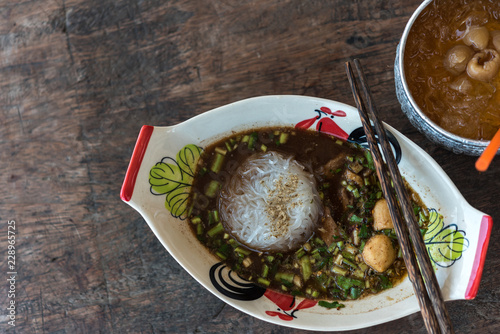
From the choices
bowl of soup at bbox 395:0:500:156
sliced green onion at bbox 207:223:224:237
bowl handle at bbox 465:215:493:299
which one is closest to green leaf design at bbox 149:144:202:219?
sliced green onion at bbox 207:223:224:237

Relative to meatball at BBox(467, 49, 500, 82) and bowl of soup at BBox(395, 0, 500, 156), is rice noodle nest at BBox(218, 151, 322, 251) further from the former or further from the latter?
meatball at BBox(467, 49, 500, 82)

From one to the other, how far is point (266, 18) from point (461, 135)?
1.14 m

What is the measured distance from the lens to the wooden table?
1.88 meters

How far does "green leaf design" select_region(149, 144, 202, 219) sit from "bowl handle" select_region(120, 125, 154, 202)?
0.27 feet

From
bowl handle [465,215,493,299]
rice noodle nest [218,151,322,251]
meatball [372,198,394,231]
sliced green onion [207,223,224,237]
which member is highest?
bowl handle [465,215,493,299]

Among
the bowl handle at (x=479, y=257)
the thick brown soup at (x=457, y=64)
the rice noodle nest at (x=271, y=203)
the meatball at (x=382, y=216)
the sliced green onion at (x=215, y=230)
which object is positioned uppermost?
the thick brown soup at (x=457, y=64)

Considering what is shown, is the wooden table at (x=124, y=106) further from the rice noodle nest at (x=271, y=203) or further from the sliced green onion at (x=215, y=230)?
the rice noodle nest at (x=271, y=203)

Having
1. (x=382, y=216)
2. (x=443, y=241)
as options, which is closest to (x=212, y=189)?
(x=382, y=216)

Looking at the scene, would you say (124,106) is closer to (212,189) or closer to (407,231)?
(212,189)

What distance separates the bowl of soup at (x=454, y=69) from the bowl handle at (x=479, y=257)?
0.31 metres

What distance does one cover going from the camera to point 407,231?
157cm

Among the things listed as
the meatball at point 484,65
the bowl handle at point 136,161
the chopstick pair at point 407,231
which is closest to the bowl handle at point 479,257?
the chopstick pair at point 407,231

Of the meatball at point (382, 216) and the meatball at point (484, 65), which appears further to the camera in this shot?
the meatball at point (382, 216)

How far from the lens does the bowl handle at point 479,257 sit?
4.78 feet
